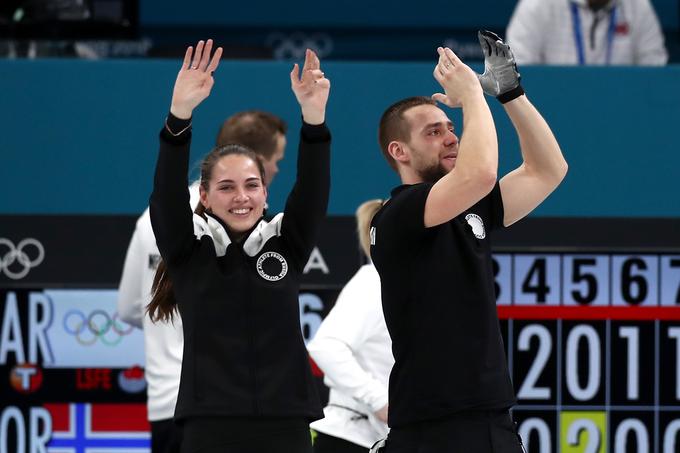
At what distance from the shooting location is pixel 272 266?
378cm

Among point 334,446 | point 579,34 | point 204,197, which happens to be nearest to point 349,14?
point 579,34

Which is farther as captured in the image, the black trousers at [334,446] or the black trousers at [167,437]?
the black trousers at [167,437]

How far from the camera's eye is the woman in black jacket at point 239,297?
3.68 metres

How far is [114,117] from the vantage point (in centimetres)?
578

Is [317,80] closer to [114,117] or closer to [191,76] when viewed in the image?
[191,76]

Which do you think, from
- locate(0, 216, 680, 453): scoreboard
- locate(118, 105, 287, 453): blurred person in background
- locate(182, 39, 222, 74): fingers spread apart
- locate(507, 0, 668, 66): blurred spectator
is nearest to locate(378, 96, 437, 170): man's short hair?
locate(182, 39, 222, 74): fingers spread apart

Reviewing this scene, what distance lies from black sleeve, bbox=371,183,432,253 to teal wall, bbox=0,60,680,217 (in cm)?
221

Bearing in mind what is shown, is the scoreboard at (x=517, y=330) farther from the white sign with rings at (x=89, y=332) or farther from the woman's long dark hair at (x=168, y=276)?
the woman's long dark hair at (x=168, y=276)

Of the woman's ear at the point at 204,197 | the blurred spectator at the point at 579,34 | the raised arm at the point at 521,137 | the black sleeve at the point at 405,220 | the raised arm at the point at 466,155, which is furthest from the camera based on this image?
the blurred spectator at the point at 579,34

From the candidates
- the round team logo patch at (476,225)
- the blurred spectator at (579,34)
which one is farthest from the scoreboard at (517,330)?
the round team logo patch at (476,225)

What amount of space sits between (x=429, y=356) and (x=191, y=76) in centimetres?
Result: 104

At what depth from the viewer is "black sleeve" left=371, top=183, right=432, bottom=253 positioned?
3.50 meters

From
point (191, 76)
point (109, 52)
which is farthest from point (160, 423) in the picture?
point (109, 52)

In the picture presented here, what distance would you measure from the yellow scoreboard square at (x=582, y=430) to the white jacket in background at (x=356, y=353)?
49.4 inches
